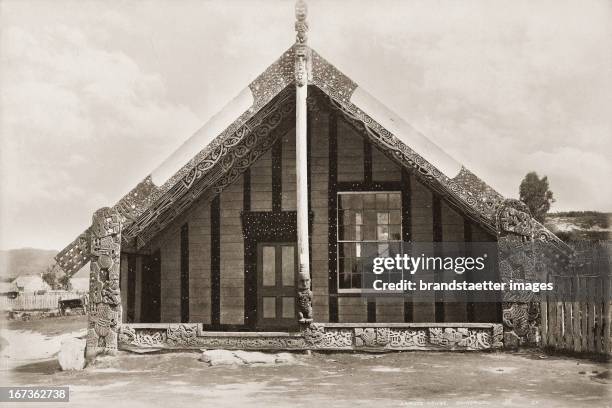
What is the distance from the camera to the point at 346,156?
1230 centimetres

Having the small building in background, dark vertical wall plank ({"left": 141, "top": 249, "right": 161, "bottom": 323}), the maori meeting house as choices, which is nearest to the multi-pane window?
the maori meeting house

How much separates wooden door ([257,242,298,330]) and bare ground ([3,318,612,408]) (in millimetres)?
2601

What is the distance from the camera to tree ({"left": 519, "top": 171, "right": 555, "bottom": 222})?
39.1 feet

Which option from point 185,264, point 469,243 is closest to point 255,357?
point 185,264

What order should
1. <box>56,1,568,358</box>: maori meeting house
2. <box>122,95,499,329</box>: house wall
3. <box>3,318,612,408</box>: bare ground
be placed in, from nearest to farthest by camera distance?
<box>3,318,612,408</box>: bare ground
<box>56,1,568,358</box>: maori meeting house
<box>122,95,499,329</box>: house wall

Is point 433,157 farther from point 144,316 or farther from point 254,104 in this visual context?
point 144,316

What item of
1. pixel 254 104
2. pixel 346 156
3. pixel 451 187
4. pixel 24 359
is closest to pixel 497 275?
pixel 451 187

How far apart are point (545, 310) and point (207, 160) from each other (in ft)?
17.8

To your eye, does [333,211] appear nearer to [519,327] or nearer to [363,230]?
[363,230]

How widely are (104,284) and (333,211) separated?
4.14 meters

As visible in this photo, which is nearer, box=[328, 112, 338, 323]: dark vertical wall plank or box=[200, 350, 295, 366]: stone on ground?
box=[200, 350, 295, 366]: stone on ground

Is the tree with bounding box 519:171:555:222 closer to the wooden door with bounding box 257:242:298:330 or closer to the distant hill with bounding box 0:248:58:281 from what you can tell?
the wooden door with bounding box 257:242:298:330

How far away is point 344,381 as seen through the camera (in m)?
8.36

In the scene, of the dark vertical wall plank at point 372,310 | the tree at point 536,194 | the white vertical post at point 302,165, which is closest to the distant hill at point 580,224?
the tree at point 536,194
